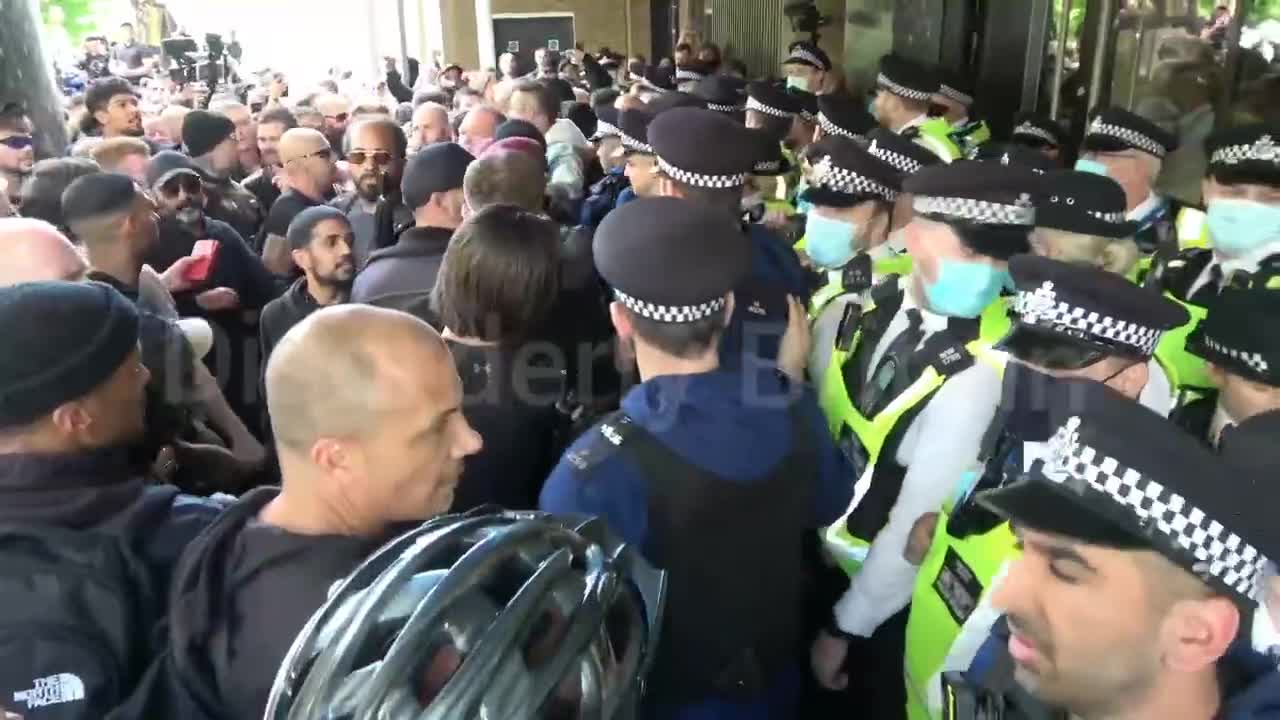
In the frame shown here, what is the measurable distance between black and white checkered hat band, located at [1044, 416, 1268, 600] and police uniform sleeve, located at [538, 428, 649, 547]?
2.48 ft

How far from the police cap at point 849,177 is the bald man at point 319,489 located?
5.75ft

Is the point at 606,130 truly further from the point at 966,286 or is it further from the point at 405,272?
the point at 966,286

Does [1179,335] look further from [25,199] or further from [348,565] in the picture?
[25,199]

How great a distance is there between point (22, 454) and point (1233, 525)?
5.22 feet

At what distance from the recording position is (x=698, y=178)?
3.02 meters

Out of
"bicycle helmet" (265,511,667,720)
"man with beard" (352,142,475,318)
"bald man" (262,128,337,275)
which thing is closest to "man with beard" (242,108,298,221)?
"bald man" (262,128,337,275)

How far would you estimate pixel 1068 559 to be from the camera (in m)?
1.21

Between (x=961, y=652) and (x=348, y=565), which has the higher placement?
(x=348, y=565)

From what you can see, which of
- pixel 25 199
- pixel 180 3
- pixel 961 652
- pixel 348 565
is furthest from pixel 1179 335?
pixel 180 3

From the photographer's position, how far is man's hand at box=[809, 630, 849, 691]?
7.61 ft

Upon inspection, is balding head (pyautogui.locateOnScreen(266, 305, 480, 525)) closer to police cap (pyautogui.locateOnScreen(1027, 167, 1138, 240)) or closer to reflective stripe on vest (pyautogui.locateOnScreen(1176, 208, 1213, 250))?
police cap (pyautogui.locateOnScreen(1027, 167, 1138, 240))

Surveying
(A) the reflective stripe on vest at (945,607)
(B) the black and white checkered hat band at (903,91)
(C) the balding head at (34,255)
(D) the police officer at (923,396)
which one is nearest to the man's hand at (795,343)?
(D) the police officer at (923,396)

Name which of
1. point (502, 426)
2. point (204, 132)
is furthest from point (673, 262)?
point (204, 132)

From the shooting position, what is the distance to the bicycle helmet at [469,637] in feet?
3.10
